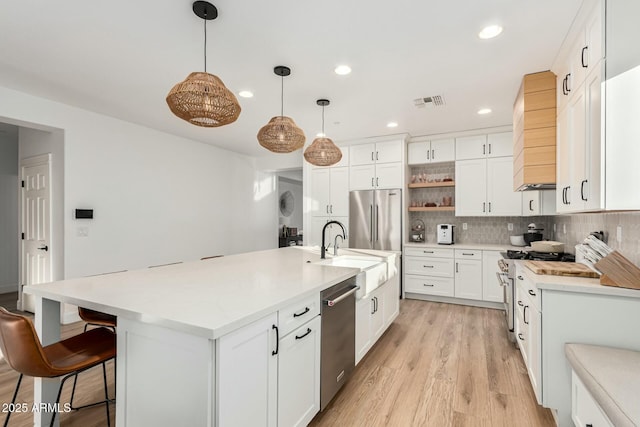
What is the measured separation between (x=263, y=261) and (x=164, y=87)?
207 cm

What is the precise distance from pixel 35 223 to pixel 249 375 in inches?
178

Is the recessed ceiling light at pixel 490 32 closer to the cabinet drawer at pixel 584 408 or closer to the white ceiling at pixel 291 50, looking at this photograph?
the white ceiling at pixel 291 50

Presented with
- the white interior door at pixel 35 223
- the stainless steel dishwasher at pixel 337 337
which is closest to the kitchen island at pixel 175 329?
the stainless steel dishwasher at pixel 337 337

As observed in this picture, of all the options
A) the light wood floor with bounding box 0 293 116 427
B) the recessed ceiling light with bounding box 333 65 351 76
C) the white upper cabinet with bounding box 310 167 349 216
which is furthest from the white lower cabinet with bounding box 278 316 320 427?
the white upper cabinet with bounding box 310 167 349 216

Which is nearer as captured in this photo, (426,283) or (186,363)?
(186,363)

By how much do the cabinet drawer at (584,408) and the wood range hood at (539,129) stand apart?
174 centimetres

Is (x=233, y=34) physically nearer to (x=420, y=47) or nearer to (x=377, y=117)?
(x=420, y=47)

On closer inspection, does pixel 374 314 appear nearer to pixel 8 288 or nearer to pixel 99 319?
pixel 99 319

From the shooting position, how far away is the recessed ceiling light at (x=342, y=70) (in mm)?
2748

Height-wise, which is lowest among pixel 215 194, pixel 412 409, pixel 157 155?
pixel 412 409

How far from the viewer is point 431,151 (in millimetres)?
5051

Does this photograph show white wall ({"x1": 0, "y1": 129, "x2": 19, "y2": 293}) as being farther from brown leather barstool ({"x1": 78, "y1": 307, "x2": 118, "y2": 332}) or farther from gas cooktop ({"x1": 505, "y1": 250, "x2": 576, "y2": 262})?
gas cooktop ({"x1": 505, "y1": 250, "x2": 576, "y2": 262})

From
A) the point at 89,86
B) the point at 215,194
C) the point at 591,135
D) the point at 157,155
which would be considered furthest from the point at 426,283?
the point at 89,86

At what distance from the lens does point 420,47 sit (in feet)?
8.02
